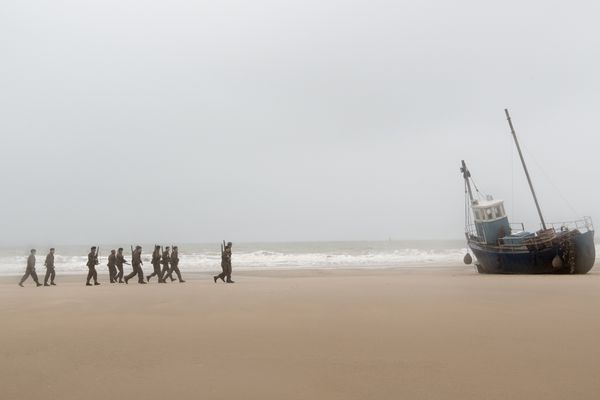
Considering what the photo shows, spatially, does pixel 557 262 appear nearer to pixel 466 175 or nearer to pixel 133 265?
pixel 466 175

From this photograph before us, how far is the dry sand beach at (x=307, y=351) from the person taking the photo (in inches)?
155

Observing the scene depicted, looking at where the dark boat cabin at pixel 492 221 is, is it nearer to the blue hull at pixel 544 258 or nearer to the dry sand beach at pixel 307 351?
the blue hull at pixel 544 258

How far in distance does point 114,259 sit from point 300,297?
12960 millimetres

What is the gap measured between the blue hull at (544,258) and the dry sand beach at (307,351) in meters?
14.1

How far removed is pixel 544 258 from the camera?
68.4 ft

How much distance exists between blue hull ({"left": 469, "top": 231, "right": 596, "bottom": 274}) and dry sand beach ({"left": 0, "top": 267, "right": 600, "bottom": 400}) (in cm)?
1408

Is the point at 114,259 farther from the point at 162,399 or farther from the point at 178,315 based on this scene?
the point at 162,399

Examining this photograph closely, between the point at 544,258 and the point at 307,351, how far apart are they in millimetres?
19623

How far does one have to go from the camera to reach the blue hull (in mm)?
20219

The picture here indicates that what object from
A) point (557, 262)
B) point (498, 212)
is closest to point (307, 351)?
point (557, 262)

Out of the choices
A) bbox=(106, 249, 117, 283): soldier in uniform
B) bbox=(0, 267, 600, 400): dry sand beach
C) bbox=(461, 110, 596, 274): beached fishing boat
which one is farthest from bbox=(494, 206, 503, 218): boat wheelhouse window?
bbox=(106, 249, 117, 283): soldier in uniform

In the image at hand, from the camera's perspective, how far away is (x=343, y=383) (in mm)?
4062

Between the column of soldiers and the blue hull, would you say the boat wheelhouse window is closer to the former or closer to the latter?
the blue hull

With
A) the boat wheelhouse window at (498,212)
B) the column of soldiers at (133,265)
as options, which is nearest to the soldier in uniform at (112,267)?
the column of soldiers at (133,265)
